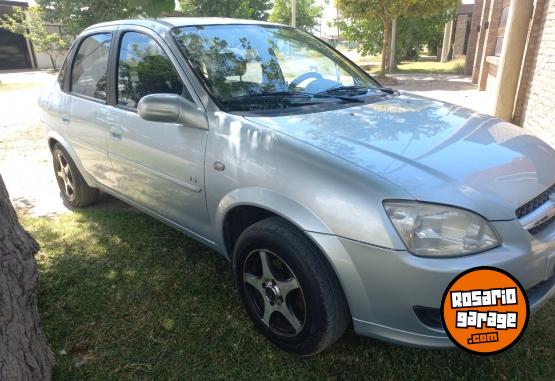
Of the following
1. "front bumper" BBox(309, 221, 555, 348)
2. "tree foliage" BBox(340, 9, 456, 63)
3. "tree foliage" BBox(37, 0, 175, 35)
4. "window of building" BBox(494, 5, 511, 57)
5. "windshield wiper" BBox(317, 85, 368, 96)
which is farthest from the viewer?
"tree foliage" BBox(340, 9, 456, 63)

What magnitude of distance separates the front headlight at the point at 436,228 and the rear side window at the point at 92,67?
263 centimetres

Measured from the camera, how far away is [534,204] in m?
1.99

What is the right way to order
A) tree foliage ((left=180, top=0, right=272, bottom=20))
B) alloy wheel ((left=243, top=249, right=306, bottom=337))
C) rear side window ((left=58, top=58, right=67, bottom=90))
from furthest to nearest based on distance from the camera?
tree foliage ((left=180, top=0, right=272, bottom=20))
rear side window ((left=58, top=58, right=67, bottom=90))
alloy wheel ((left=243, top=249, right=306, bottom=337))

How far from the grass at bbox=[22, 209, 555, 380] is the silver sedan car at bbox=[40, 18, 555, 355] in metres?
0.22

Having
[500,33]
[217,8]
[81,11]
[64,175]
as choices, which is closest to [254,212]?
[64,175]

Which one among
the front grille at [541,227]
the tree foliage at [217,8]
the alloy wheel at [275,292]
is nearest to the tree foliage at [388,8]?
the tree foliage at [217,8]

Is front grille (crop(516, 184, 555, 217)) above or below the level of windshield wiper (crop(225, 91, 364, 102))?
below

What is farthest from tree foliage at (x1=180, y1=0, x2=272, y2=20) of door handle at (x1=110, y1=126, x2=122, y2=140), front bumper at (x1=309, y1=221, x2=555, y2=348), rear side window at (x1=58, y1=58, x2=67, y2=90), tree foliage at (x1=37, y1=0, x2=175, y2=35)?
front bumper at (x1=309, y1=221, x2=555, y2=348)

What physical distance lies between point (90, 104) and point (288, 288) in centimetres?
240

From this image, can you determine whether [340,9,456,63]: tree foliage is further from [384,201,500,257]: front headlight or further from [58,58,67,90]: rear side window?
[384,201,500,257]: front headlight

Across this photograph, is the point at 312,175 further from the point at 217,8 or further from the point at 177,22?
the point at 217,8

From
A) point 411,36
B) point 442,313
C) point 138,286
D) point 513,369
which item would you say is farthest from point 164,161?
point 411,36

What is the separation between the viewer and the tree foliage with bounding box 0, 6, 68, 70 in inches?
993

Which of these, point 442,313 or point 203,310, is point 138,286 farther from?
point 442,313
